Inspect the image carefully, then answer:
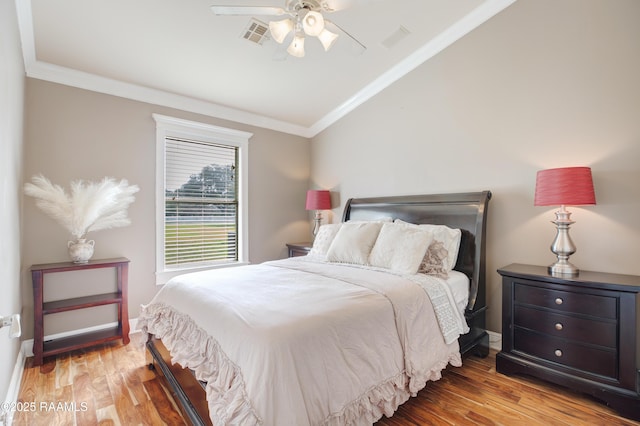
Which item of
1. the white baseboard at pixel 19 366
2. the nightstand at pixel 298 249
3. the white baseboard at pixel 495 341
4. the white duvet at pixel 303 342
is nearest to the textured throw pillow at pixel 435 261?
the white duvet at pixel 303 342

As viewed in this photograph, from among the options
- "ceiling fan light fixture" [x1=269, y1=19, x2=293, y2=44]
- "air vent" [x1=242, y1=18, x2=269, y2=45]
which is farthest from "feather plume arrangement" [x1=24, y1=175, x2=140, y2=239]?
"ceiling fan light fixture" [x1=269, y1=19, x2=293, y2=44]

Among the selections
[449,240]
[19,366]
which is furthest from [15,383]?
[449,240]

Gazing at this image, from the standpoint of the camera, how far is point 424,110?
326cm

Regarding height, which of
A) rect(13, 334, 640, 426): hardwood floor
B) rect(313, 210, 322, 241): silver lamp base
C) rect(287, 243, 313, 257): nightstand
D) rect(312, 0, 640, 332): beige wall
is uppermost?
rect(312, 0, 640, 332): beige wall

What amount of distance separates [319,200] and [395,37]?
2115 millimetres

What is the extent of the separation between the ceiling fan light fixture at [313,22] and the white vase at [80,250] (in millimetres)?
2691

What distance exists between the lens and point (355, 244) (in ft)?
8.94

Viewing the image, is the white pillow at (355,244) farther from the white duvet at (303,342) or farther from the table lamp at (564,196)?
the table lamp at (564,196)

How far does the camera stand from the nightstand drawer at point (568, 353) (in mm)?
1857

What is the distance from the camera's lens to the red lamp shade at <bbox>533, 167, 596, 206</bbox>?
202cm

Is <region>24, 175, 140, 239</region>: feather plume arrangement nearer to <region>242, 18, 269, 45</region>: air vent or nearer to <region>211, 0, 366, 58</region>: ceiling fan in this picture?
<region>242, 18, 269, 45</region>: air vent

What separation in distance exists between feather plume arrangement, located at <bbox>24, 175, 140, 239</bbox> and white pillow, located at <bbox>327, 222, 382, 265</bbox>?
2.15 meters

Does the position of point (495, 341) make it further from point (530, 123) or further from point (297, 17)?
point (297, 17)

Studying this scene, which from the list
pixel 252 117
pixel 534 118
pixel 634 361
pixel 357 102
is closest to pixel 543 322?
pixel 634 361
